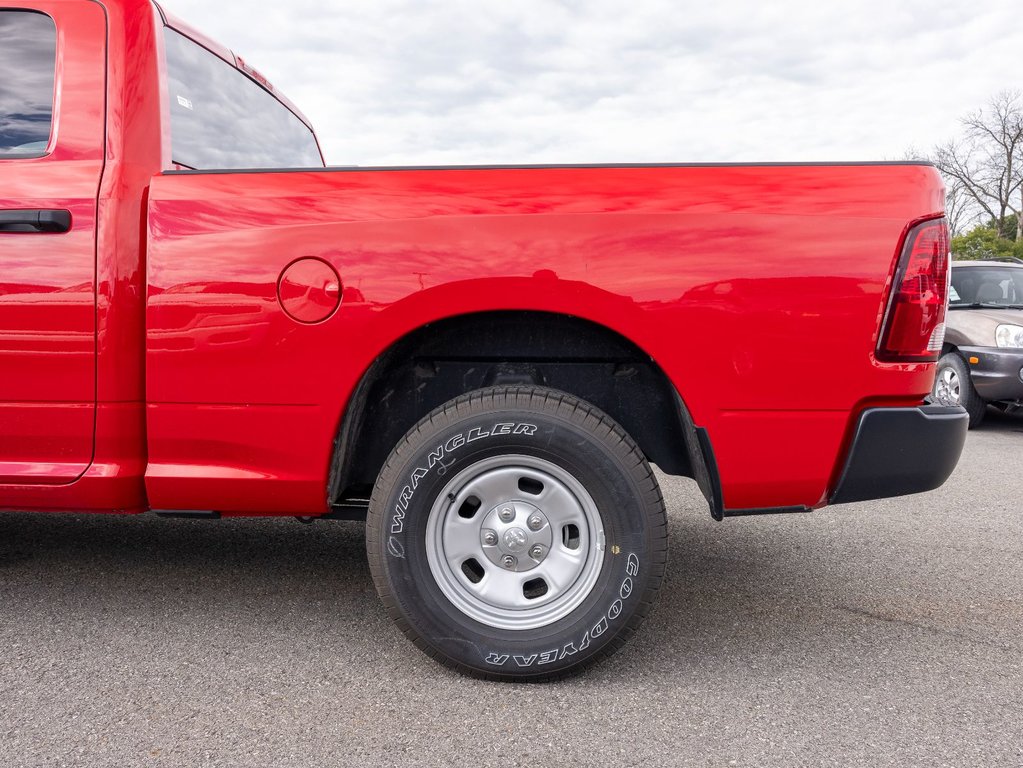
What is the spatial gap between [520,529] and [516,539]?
0.03 metres

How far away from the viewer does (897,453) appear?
2.35 m

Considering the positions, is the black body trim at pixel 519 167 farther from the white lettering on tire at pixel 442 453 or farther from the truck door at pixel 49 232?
the white lettering on tire at pixel 442 453

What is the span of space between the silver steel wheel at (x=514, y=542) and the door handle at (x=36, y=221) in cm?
132

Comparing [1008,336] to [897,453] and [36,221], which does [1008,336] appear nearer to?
[897,453]

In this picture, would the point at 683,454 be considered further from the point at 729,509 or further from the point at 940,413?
the point at 940,413

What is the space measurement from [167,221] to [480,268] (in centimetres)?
88

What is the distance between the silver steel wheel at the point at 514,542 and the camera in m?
2.40

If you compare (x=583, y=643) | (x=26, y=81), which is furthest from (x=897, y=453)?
(x=26, y=81)

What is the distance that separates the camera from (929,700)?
233 cm

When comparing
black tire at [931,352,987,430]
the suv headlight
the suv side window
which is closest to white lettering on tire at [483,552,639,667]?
the suv side window

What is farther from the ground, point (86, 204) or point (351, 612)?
point (86, 204)

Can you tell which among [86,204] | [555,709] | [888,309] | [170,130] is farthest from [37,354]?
[888,309]

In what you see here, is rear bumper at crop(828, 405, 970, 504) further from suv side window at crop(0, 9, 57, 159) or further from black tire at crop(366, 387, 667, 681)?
suv side window at crop(0, 9, 57, 159)

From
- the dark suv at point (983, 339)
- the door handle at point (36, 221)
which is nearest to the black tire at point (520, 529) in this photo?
the door handle at point (36, 221)
